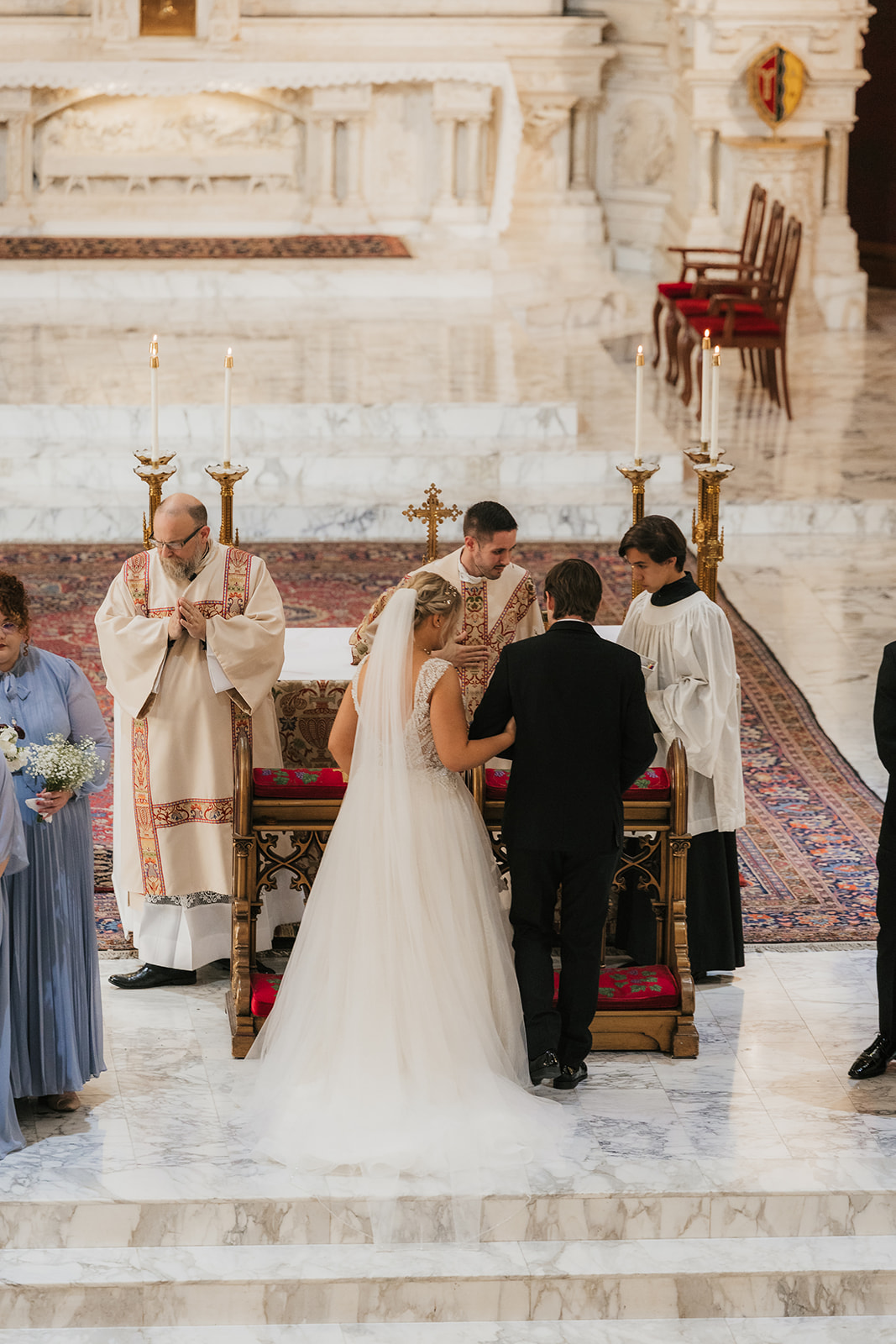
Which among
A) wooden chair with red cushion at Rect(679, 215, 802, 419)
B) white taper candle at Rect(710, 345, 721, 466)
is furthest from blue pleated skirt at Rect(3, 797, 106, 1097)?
wooden chair with red cushion at Rect(679, 215, 802, 419)

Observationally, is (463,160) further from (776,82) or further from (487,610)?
(487,610)

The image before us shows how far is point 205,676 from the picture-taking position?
534 cm

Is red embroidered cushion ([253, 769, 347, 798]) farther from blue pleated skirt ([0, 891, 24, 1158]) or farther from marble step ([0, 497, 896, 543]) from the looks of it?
marble step ([0, 497, 896, 543])

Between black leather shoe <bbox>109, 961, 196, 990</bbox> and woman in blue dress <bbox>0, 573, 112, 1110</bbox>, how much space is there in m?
0.77

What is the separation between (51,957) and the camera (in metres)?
4.57

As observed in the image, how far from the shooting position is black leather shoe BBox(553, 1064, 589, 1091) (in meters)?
4.80

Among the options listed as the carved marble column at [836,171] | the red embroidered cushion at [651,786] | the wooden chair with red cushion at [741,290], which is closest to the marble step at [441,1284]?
the red embroidered cushion at [651,786]

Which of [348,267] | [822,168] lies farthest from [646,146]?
[348,267]

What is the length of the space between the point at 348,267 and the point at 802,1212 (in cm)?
1107

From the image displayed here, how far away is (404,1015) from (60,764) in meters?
1.01

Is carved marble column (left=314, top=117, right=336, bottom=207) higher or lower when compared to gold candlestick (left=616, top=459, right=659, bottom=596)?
higher

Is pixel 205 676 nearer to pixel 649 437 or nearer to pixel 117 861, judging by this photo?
pixel 117 861

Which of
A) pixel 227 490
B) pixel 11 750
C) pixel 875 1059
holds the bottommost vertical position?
pixel 875 1059

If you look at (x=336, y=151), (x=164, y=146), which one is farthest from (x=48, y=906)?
(x=336, y=151)
